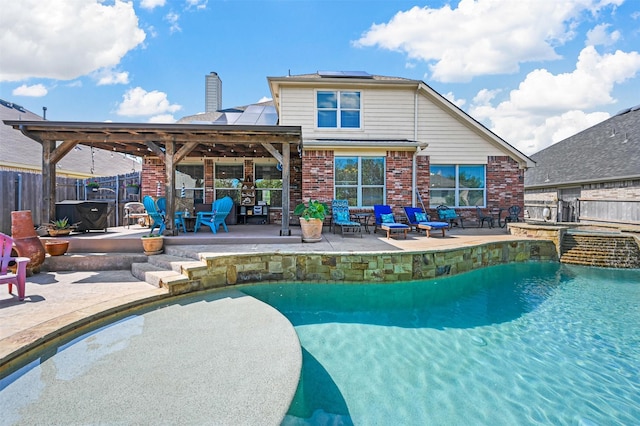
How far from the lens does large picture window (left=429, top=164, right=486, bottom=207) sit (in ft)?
37.2

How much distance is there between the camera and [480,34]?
403 inches

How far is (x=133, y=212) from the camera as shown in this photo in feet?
36.4

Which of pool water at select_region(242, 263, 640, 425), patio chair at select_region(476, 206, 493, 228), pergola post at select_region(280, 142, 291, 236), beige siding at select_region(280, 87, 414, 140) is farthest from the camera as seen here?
patio chair at select_region(476, 206, 493, 228)

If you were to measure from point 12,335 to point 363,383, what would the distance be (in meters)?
3.47

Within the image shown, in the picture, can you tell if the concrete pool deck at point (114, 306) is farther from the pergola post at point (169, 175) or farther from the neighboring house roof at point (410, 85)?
the neighboring house roof at point (410, 85)

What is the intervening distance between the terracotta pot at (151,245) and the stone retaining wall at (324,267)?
1438 millimetres

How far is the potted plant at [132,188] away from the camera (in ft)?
37.2

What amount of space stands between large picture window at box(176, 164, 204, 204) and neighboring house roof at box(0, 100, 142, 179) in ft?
13.9

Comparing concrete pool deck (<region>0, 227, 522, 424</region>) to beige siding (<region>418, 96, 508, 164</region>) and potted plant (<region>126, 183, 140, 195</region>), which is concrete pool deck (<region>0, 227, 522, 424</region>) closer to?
beige siding (<region>418, 96, 508, 164</region>)

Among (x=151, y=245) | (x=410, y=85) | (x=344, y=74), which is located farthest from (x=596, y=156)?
(x=151, y=245)

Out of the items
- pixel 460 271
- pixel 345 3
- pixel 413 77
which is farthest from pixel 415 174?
pixel 345 3

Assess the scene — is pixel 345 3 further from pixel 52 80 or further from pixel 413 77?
pixel 52 80

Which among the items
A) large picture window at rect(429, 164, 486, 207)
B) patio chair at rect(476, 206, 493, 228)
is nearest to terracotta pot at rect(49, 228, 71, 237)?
large picture window at rect(429, 164, 486, 207)

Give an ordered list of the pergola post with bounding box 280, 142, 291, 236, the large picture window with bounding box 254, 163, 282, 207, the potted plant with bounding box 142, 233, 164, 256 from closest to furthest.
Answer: the potted plant with bounding box 142, 233, 164, 256 → the pergola post with bounding box 280, 142, 291, 236 → the large picture window with bounding box 254, 163, 282, 207
